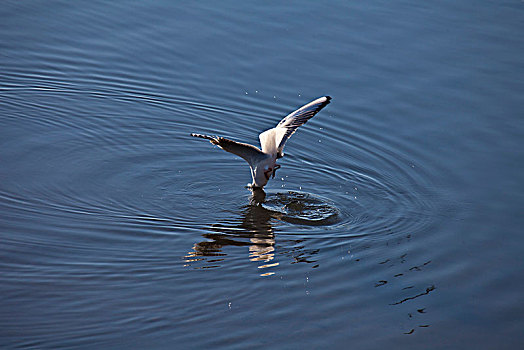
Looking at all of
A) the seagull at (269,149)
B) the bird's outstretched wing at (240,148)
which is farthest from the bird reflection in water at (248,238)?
the bird's outstretched wing at (240,148)

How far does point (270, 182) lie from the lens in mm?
10883

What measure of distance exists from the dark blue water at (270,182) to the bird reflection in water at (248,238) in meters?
0.03

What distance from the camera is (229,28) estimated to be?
594 inches

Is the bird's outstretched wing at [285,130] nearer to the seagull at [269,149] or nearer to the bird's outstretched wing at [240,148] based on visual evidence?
the seagull at [269,149]

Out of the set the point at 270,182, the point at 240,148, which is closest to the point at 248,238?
the point at 240,148

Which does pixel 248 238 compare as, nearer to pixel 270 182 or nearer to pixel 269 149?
pixel 269 149

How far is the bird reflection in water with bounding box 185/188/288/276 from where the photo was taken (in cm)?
866

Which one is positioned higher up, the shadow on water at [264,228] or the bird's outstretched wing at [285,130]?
the bird's outstretched wing at [285,130]

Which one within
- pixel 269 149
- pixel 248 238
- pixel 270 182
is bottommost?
pixel 248 238

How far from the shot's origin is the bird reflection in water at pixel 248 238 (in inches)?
341

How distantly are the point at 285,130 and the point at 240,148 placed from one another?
917 mm

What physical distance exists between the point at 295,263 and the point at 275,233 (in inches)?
35.1

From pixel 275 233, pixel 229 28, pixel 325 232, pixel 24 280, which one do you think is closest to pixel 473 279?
pixel 325 232

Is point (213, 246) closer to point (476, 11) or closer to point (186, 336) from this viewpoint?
point (186, 336)
